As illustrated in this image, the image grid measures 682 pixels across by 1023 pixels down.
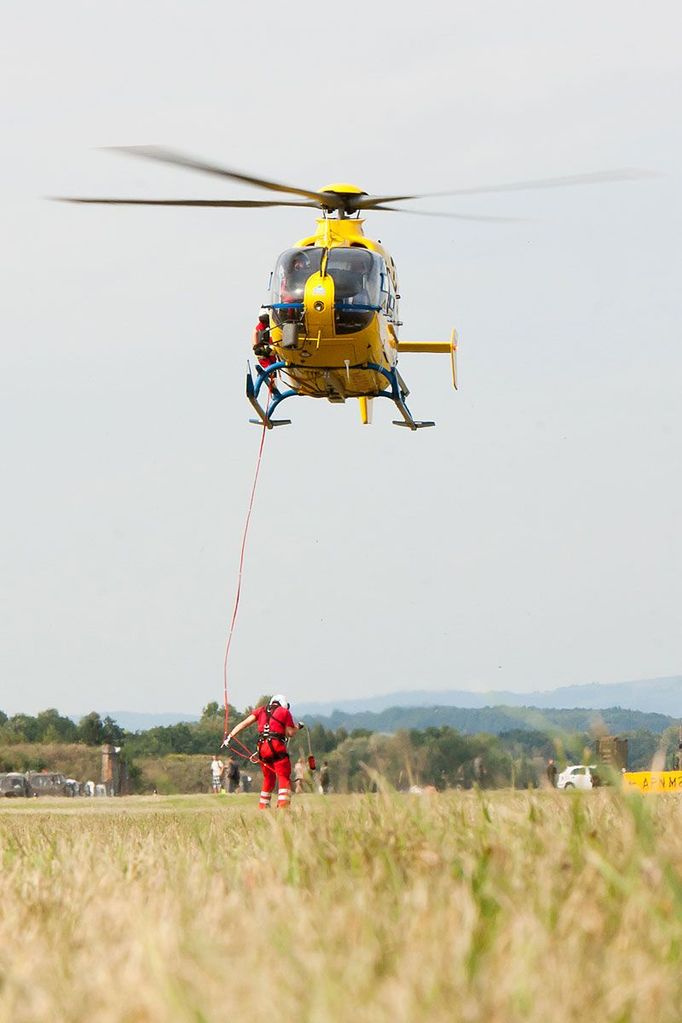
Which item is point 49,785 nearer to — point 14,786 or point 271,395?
point 14,786

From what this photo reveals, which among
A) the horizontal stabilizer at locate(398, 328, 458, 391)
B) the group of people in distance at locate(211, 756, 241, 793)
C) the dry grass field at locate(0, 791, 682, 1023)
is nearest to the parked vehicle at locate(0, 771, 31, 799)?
the group of people in distance at locate(211, 756, 241, 793)

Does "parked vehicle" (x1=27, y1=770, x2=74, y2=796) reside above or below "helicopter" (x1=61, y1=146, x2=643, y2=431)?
below

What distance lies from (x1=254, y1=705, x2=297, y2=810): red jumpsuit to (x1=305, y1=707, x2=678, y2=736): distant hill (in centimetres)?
1175

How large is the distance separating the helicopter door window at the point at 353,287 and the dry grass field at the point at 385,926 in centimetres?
1726

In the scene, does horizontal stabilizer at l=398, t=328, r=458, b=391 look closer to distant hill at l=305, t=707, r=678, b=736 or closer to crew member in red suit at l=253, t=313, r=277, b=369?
crew member in red suit at l=253, t=313, r=277, b=369

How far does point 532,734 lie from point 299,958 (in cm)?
129

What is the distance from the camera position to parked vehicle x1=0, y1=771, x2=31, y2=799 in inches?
2242

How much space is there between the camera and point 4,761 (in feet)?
272

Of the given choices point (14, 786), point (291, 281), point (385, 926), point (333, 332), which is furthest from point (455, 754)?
point (14, 786)

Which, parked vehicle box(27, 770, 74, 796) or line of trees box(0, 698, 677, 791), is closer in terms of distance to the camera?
line of trees box(0, 698, 677, 791)

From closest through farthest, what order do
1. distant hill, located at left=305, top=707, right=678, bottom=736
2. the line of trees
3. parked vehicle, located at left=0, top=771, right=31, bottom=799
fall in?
distant hill, located at left=305, top=707, right=678, bottom=736 → the line of trees → parked vehicle, located at left=0, top=771, right=31, bottom=799

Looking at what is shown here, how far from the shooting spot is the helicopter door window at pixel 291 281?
77.7 feet

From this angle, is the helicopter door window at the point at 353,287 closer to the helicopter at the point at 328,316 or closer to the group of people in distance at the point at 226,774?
the helicopter at the point at 328,316

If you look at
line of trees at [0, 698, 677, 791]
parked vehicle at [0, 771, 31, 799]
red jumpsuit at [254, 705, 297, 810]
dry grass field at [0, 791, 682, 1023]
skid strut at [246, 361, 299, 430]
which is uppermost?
skid strut at [246, 361, 299, 430]
